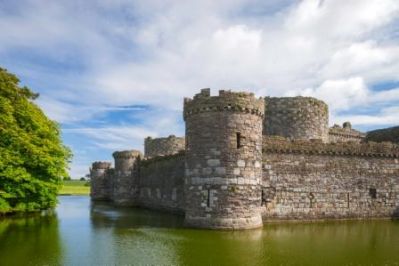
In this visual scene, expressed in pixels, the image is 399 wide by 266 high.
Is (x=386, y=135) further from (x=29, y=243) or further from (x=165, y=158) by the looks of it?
(x=29, y=243)

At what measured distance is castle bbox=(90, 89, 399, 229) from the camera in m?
19.5

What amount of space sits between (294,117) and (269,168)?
275 inches

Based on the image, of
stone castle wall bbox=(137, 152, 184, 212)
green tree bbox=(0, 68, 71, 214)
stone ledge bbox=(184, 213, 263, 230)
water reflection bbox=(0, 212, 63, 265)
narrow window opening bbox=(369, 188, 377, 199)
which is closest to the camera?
water reflection bbox=(0, 212, 63, 265)

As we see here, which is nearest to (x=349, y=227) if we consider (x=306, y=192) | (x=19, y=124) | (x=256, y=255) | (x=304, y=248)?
(x=306, y=192)

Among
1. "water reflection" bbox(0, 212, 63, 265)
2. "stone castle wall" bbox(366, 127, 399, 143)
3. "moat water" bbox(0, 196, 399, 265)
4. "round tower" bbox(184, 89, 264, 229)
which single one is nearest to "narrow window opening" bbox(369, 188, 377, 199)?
"moat water" bbox(0, 196, 399, 265)

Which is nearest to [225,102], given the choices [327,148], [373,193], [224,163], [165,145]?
[224,163]

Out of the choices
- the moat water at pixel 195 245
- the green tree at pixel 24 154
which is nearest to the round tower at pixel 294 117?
the moat water at pixel 195 245

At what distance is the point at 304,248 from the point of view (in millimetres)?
14680

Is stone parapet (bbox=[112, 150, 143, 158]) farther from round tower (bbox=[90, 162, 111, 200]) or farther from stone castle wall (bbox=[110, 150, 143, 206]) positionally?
round tower (bbox=[90, 162, 111, 200])

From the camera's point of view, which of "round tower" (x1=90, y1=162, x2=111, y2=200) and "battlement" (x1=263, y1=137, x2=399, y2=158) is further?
"round tower" (x1=90, y1=162, x2=111, y2=200)

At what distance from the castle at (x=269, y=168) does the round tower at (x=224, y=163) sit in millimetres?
45

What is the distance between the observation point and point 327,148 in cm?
2366

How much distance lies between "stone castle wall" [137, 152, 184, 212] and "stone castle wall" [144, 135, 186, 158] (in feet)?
11.0

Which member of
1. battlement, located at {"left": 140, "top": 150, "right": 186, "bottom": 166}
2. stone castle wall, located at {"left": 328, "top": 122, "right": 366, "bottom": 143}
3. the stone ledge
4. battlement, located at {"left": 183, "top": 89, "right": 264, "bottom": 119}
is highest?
stone castle wall, located at {"left": 328, "top": 122, "right": 366, "bottom": 143}
